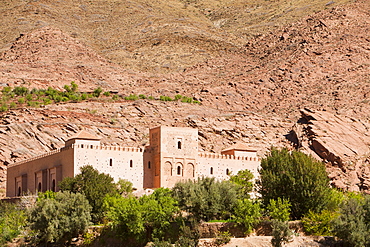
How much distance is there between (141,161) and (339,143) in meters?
21.1

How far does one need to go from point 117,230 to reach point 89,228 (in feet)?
8.28

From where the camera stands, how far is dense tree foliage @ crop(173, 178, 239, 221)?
53281 mm

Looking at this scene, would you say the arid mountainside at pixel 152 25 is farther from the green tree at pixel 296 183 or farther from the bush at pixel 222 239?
the bush at pixel 222 239

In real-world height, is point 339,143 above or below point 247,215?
above

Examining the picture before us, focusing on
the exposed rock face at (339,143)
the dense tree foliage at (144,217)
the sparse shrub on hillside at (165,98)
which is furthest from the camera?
the sparse shrub on hillside at (165,98)

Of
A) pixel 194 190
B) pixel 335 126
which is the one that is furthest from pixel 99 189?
pixel 335 126

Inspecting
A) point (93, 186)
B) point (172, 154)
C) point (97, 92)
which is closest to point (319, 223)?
point (93, 186)

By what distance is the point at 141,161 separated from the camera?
65.1 metres

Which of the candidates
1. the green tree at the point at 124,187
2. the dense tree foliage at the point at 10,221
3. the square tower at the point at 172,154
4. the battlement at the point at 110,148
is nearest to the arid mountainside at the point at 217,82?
the battlement at the point at 110,148

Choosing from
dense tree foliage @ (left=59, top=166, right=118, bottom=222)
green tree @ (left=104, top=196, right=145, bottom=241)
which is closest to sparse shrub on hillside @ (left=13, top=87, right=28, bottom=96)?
dense tree foliage @ (left=59, top=166, right=118, bottom=222)

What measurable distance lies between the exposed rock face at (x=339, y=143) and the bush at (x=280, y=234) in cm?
2364

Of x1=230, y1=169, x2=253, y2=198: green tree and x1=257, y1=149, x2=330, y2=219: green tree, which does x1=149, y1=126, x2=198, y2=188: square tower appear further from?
x1=257, y1=149, x2=330, y2=219: green tree

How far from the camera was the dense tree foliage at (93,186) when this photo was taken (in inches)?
2277

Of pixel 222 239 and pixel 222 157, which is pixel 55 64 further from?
pixel 222 239
